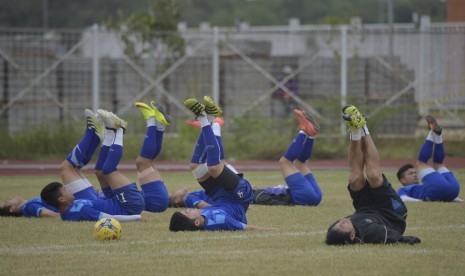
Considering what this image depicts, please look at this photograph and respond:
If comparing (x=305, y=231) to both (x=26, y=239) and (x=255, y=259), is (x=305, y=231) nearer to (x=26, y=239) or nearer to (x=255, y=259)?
(x=255, y=259)

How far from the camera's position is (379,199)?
952cm

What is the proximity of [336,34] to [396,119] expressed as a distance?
3.10 metres

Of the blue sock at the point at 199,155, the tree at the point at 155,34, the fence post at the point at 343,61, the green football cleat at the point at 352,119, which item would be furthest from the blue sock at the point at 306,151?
the tree at the point at 155,34

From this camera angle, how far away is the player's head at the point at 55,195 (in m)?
11.4

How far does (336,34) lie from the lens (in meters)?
26.4

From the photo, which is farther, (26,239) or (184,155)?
(184,155)

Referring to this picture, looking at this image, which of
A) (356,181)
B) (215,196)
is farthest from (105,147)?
(356,181)

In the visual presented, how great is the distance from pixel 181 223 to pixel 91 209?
1593mm

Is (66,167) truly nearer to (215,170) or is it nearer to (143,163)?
(143,163)

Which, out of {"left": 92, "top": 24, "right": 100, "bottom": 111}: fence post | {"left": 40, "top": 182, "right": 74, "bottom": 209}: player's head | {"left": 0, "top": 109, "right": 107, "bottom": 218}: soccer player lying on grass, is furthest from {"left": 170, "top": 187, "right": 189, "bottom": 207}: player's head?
{"left": 92, "top": 24, "right": 100, "bottom": 111}: fence post

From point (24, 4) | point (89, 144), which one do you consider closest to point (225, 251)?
point (89, 144)

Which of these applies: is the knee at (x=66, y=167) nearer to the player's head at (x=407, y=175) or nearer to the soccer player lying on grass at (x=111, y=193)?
the soccer player lying on grass at (x=111, y=193)

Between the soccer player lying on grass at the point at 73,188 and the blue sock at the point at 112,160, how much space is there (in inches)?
19.2

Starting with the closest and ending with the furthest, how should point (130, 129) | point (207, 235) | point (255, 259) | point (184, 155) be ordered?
point (255, 259) → point (207, 235) → point (184, 155) → point (130, 129)
